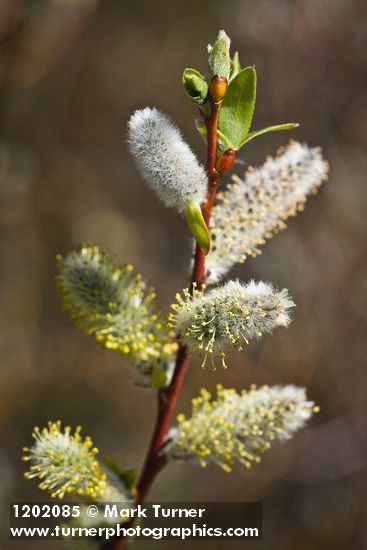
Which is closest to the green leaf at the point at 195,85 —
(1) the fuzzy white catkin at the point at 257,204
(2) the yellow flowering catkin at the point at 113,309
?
(1) the fuzzy white catkin at the point at 257,204

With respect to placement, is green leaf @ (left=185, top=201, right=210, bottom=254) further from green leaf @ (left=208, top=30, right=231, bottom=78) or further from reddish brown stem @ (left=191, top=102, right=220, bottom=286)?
green leaf @ (left=208, top=30, right=231, bottom=78)

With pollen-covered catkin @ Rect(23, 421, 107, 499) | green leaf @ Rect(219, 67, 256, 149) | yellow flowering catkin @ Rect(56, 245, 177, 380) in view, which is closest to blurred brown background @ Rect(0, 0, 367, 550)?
yellow flowering catkin @ Rect(56, 245, 177, 380)

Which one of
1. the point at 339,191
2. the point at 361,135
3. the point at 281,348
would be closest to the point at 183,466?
the point at 281,348

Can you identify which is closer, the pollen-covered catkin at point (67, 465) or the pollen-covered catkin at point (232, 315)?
the pollen-covered catkin at point (232, 315)

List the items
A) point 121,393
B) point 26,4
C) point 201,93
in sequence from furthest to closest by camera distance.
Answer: point 121,393, point 26,4, point 201,93

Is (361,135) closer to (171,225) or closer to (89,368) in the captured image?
(171,225)

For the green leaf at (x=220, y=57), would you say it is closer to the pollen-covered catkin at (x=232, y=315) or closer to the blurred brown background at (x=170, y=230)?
the pollen-covered catkin at (x=232, y=315)


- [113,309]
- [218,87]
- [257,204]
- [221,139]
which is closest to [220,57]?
[218,87]

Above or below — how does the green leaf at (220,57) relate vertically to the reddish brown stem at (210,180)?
above
